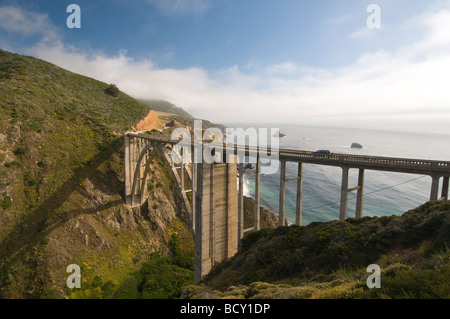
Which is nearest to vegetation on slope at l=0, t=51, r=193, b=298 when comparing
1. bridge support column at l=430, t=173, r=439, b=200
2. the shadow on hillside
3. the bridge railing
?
the shadow on hillside

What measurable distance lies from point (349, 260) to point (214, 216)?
11.7m

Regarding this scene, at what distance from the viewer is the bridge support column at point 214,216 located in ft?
61.7

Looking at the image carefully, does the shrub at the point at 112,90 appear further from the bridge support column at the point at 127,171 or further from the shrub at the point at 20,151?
the shrub at the point at 20,151

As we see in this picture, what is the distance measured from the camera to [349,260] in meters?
10.8

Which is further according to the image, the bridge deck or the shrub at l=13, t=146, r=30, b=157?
the shrub at l=13, t=146, r=30, b=157

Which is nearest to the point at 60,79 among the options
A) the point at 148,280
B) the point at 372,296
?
the point at 148,280

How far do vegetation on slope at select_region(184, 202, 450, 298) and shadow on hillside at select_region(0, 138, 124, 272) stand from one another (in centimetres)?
1938

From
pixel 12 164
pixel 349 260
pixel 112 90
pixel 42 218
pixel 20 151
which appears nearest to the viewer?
pixel 349 260

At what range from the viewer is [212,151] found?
18.9 meters

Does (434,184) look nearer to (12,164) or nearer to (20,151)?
(12,164)

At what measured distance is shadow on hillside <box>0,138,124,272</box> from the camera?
1991cm

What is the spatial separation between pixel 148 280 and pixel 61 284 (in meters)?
8.12

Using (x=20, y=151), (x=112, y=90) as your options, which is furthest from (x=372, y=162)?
(x=112, y=90)

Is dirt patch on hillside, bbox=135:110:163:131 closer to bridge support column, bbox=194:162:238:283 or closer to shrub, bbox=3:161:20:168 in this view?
shrub, bbox=3:161:20:168
